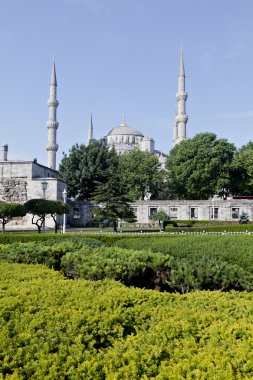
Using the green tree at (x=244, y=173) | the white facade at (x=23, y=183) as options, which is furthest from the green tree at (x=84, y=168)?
the green tree at (x=244, y=173)

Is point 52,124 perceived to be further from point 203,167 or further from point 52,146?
point 203,167

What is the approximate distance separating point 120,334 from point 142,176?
52428mm

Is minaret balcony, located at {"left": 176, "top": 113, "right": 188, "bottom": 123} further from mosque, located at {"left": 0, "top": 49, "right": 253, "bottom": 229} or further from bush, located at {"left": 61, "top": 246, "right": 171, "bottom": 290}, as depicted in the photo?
bush, located at {"left": 61, "top": 246, "right": 171, "bottom": 290}

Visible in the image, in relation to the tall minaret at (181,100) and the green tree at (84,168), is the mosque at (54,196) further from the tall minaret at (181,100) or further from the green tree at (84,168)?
the tall minaret at (181,100)

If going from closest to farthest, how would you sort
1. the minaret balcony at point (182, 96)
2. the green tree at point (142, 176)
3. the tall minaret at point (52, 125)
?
the green tree at point (142, 176)
the tall minaret at point (52, 125)
the minaret balcony at point (182, 96)

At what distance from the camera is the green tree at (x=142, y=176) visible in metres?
56.3

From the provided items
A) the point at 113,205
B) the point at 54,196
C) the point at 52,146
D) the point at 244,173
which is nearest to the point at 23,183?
the point at 54,196

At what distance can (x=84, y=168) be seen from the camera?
5134 cm

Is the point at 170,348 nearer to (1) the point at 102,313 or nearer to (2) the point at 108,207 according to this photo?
(1) the point at 102,313

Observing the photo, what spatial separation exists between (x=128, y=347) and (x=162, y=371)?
0.61 meters

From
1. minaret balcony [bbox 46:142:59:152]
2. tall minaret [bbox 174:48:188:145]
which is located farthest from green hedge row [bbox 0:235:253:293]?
tall minaret [bbox 174:48:188:145]

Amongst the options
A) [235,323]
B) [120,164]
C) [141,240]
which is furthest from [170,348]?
[120,164]

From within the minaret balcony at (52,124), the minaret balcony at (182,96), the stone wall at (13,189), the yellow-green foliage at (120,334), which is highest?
the minaret balcony at (182,96)

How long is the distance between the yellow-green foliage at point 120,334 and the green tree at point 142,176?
4996 centimetres
